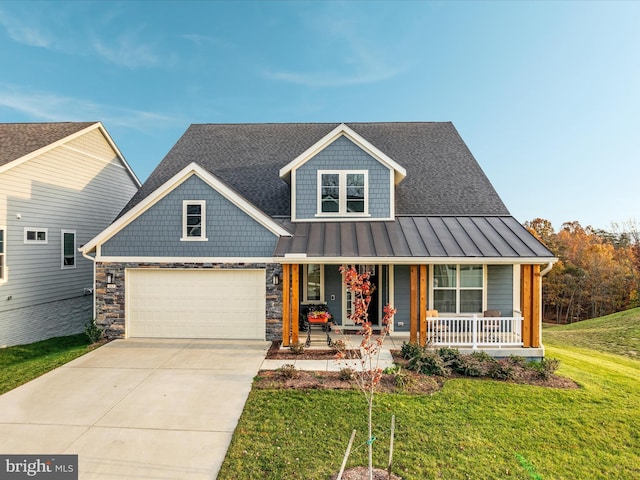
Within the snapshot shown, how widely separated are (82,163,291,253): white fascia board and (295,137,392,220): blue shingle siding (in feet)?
4.84

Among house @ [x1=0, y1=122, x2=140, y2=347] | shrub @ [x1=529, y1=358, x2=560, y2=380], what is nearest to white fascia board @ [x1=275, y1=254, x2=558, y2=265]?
shrub @ [x1=529, y1=358, x2=560, y2=380]

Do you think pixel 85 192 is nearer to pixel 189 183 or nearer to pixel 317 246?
pixel 189 183

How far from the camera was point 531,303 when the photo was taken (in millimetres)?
9031

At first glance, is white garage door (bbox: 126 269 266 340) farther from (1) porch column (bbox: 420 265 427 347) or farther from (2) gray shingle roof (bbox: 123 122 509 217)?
(1) porch column (bbox: 420 265 427 347)

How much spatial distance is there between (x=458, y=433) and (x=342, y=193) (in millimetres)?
7822

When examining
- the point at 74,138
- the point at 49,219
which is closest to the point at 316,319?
the point at 49,219

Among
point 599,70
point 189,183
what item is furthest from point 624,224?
point 189,183

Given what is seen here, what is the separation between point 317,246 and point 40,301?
10126mm

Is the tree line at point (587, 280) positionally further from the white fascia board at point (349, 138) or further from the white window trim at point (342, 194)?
the white window trim at point (342, 194)

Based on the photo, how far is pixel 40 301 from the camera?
38.0 feet

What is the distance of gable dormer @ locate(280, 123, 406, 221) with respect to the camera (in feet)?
36.8

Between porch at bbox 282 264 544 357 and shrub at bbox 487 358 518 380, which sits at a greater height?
porch at bbox 282 264 544 357

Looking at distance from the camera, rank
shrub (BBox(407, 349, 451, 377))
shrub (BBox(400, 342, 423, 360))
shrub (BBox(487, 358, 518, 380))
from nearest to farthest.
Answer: shrub (BBox(487, 358, 518, 380))
shrub (BBox(407, 349, 451, 377))
shrub (BBox(400, 342, 423, 360))

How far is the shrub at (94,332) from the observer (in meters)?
10.1
